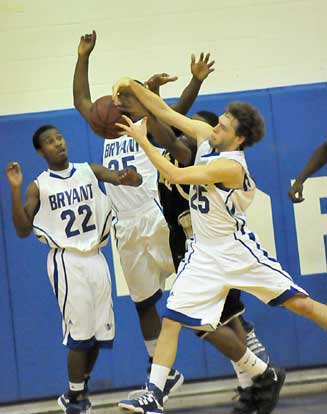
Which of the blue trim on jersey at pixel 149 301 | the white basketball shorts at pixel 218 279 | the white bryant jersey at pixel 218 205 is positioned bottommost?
the blue trim on jersey at pixel 149 301

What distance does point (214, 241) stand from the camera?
5734 millimetres

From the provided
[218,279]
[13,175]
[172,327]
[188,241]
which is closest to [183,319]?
[172,327]

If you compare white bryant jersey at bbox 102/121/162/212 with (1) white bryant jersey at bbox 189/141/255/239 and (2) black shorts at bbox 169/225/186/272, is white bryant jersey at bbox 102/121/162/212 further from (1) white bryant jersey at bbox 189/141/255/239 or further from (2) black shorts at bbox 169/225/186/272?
(1) white bryant jersey at bbox 189/141/255/239

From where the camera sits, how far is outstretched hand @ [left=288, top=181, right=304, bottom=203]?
681cm

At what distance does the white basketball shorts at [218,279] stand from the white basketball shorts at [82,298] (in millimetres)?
695

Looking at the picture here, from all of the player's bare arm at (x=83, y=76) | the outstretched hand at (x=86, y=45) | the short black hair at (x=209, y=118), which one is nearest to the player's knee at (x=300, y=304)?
the short black hair at (x=209, y=118)

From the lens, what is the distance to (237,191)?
5.75 meters

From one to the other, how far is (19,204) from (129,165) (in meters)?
0.92

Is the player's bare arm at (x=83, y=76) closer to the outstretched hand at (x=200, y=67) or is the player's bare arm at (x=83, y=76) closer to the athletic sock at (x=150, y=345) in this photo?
the outstretched hand at (x=200, y=67)

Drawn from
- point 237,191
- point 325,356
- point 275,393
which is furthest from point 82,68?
point 325,356

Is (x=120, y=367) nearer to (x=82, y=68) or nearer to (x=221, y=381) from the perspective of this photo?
(x=221, y=381)

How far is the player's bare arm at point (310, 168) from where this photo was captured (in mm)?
6848

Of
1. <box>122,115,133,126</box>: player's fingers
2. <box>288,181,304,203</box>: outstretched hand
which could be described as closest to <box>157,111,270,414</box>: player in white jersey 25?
<box>122,115,133,126</box>: player's fingers

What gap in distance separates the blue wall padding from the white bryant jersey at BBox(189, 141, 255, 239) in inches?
61.6
